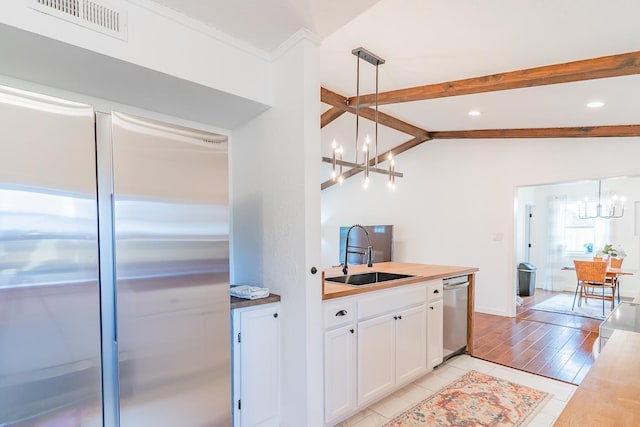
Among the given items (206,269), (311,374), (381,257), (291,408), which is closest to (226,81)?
(206,269)

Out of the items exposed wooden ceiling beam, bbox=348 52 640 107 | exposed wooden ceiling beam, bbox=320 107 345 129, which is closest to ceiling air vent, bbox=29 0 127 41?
exposed wooden ceiling beam, bbox=348 52 640 107

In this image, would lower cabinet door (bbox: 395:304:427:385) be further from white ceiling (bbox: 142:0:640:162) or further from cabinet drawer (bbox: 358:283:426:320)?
white ceiling (bbox: 142:0:640:162)

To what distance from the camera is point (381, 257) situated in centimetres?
623

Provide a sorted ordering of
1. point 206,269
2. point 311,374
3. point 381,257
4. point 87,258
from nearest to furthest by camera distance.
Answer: point 87,258
point 206,269
point 311,374
point 381,257

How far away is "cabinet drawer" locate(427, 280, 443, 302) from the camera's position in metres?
2.91

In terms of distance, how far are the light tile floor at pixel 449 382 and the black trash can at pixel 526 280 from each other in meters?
4.02

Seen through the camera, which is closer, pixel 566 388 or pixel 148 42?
pixel 148 42

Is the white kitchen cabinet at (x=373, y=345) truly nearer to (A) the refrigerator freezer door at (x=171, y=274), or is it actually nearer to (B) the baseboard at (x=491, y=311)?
(A) the refrigerator freezer door at (x=171, y=274)

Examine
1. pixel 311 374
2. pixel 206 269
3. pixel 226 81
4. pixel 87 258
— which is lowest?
pixel 311 374

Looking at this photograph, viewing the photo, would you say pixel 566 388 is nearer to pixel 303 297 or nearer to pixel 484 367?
pixel 484 367

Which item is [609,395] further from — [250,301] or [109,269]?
[109,269]

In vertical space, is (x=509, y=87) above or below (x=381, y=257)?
above

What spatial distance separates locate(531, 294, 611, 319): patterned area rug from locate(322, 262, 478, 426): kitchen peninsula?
333 cm

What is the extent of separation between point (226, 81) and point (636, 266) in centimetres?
831
